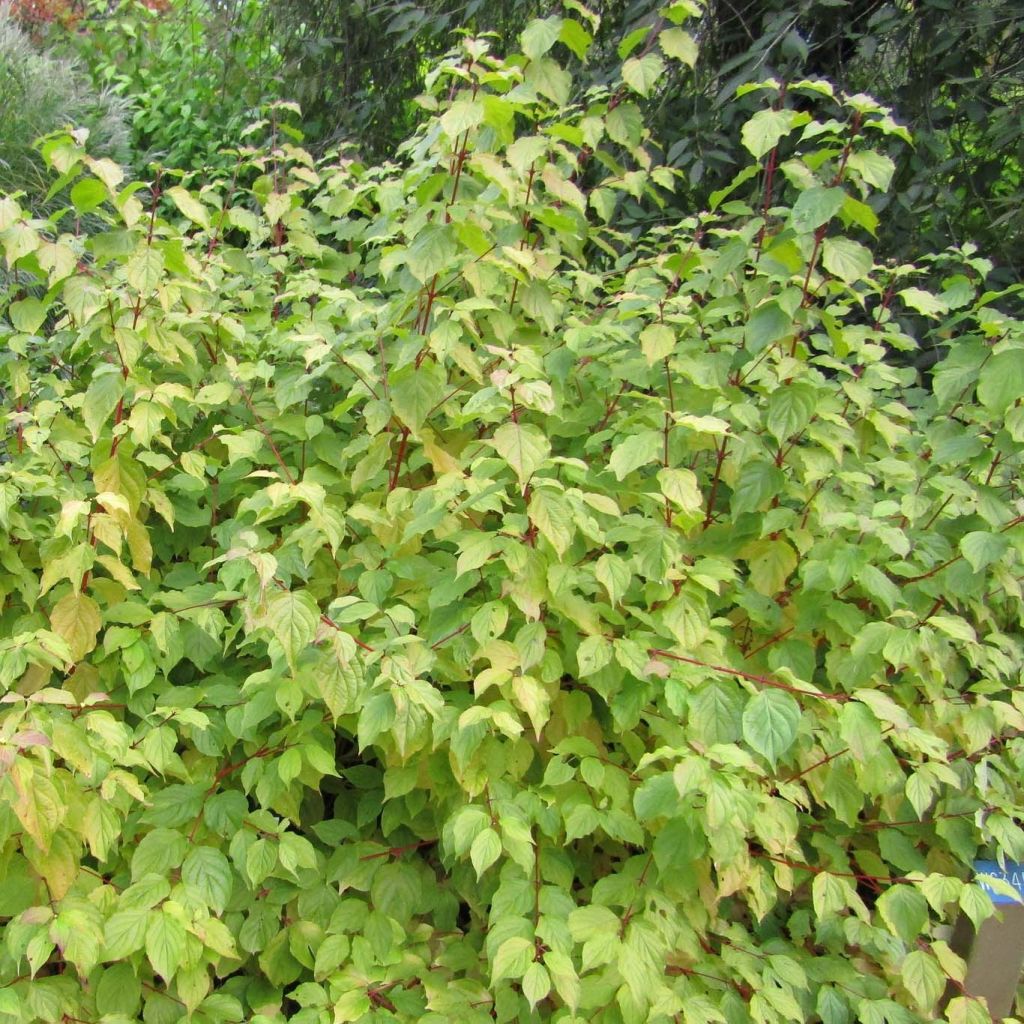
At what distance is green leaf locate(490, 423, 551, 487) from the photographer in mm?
1466

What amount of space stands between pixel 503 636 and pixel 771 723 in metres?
0.54


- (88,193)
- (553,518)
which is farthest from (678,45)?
(88,193)

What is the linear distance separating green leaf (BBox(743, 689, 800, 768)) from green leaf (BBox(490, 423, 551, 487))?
49 cm

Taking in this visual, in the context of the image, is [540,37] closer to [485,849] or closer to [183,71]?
[485,849]

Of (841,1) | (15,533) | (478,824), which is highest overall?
(15,533)

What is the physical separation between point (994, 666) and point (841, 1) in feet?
7.47

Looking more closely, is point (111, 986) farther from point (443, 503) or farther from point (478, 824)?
point (443, 503)

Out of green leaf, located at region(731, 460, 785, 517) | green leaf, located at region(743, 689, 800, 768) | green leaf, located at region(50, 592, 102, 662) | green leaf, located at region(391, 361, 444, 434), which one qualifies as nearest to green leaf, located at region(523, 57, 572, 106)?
green leaf, located at region(391, 361, 444, 434)

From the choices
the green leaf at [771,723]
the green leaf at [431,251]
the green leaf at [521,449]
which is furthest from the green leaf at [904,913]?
the green leaf at [431,251]

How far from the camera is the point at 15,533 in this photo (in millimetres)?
1768

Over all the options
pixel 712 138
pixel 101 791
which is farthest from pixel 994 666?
pixel 712 138

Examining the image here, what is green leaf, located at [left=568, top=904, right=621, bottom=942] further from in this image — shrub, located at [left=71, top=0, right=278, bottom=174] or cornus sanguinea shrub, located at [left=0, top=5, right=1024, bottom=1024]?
shrub, located at [left=71, top=0, right=278, bottom=174]

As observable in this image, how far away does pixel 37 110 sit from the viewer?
5641 millimetres

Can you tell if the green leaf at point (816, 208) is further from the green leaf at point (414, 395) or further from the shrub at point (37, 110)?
the shrub at point (37, 110)
